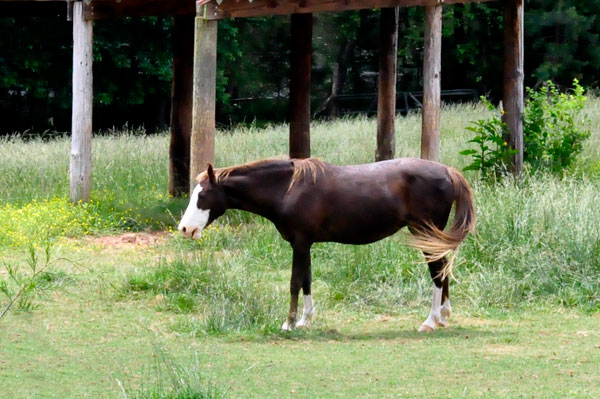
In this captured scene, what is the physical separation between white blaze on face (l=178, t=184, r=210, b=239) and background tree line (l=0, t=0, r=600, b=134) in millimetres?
19766

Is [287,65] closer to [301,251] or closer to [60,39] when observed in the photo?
[60,39]

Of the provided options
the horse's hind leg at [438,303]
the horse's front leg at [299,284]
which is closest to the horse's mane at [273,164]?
the horse's front leg at [299,284]

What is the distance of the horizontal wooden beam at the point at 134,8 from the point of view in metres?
14.8

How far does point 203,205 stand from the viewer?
9.05 metres

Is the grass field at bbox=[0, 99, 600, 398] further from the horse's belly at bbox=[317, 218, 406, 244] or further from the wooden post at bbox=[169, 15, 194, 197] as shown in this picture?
the wooden post at bbox=[169, 15, 194, 197]

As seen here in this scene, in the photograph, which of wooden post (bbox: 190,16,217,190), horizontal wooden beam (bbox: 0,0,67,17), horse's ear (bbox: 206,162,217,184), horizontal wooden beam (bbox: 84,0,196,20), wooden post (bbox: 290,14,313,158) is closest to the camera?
horse's ear (bbox: 206,162,217,184)

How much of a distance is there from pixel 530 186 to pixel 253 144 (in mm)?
8656

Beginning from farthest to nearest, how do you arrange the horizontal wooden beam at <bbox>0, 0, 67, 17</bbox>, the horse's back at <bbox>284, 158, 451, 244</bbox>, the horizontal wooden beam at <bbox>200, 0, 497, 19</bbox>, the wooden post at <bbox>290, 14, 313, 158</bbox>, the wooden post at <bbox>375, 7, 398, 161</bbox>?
1. the horizontal wooden beam at <bbox>0, 0, 67, 17</bbox>
2. the wooden post at <bbox>375, 7, 398, 161</bbox>
3. the wooden post at <bbox>290, 14, 313, 158</bbox>
4. the horizontal wooden beam at <bbox>200, 0, 497, 19</bbox>
5. the horse's back at <bbox>284, 158, 451, 244</bbox>

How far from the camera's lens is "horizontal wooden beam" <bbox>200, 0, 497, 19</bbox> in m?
11.9

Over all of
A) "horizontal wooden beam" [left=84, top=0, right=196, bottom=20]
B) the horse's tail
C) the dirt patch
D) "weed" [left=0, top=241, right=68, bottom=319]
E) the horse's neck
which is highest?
"horizontal wooden beam" [left=84, top=0, right=196, bottom=20]

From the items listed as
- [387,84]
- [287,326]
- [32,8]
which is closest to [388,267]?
[287,326]

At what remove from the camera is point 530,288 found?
10.4m

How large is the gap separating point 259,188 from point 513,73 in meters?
6.66

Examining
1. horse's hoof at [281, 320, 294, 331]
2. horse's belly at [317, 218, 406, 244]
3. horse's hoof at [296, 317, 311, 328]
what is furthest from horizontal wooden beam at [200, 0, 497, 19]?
horse's hoof at [281, 320, 294, 331]
